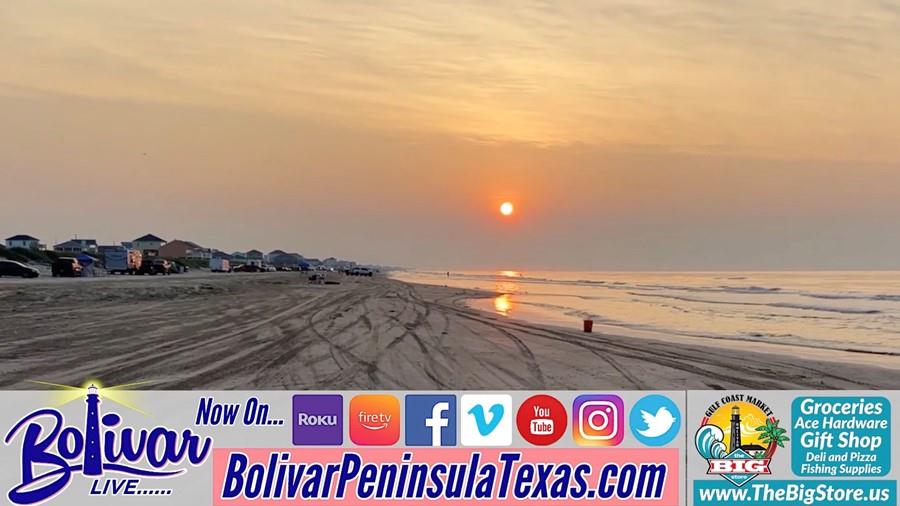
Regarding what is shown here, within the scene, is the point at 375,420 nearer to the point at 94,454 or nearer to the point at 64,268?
the point at 94,454

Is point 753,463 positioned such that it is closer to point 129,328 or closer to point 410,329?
point 410,329

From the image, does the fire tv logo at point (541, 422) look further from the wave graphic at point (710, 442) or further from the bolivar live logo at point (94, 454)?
the bolivar live logo at point (94, 454)

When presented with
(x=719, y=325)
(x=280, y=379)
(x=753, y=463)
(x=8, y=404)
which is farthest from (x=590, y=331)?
(x=8, y=404)

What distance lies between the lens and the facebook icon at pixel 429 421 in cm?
649

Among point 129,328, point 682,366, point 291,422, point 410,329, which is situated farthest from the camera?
point 410,329

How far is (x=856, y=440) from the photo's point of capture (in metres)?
Answer: 6.38

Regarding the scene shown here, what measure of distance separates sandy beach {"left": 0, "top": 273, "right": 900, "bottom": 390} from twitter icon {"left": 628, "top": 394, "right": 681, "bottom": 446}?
7242 millimetres

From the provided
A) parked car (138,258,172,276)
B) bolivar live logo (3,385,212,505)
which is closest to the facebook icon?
bolivar live logo (3,385,212,505)

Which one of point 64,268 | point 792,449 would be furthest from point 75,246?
point 792,449

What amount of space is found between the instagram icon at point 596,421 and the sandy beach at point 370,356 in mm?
7254

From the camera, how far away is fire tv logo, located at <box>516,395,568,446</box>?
6.62 metres

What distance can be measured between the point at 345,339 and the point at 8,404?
14.0 meters

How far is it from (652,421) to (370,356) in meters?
11.7

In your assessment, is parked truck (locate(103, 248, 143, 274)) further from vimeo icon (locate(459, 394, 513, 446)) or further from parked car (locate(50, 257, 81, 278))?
vimeo icon (locate(459, 394, 513, 446))
